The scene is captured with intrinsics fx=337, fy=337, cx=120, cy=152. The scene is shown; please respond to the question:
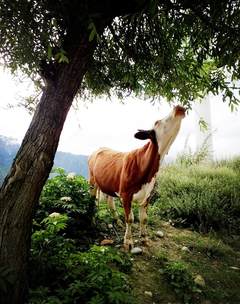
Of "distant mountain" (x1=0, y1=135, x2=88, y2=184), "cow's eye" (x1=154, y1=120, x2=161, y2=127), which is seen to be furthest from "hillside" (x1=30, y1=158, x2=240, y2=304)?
"distant mountain" (x1=0, y1=135, x2=88, y2=184)

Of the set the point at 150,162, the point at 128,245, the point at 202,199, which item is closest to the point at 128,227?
the point at 128,245

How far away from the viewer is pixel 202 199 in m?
6.89

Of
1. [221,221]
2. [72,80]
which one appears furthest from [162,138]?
[221,221]

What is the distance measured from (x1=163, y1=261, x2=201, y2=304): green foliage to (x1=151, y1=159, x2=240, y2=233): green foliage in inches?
85.0

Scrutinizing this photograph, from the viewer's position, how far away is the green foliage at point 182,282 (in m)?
4.04

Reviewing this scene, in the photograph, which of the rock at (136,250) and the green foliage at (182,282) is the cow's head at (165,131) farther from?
the green foliage at (182,282)

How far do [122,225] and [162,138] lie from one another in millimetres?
2157

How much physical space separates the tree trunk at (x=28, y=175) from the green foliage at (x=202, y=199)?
4008mm

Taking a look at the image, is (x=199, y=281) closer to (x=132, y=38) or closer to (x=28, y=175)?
(x=28, y=175)

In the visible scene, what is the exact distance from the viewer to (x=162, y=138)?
468 centimetres

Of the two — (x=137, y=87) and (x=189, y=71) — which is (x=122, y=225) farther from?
(x=189, y=71)

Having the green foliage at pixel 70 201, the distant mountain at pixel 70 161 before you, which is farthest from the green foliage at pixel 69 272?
the distant mountain at pixel 70 161

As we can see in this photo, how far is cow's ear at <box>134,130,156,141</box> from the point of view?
464cm

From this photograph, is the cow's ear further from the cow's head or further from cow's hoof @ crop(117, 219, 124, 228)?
cow's hoof @ crop(117, 219, 124, 228)
